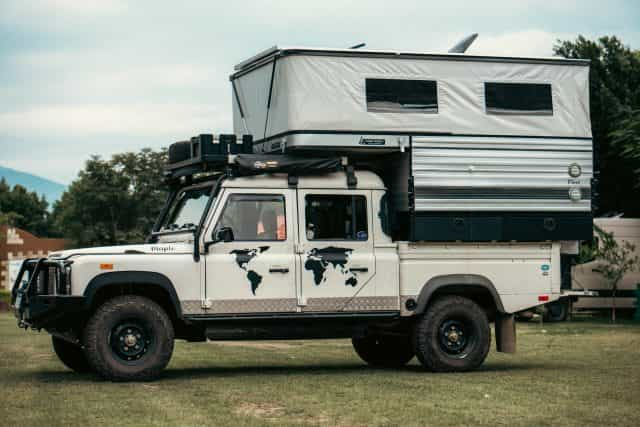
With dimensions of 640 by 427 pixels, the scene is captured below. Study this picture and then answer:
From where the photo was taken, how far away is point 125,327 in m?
12.8

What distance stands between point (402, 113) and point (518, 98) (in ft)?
5.58

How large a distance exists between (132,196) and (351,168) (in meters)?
72.2

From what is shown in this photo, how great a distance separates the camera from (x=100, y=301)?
12984mm

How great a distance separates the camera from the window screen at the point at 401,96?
14.1 metres

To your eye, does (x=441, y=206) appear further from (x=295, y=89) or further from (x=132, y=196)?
(x=132, y=196)

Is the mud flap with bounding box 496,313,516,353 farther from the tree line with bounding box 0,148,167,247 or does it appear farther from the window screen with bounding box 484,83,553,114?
the tree line with bounding box 0,148,167,247

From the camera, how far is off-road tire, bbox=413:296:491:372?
14.1m

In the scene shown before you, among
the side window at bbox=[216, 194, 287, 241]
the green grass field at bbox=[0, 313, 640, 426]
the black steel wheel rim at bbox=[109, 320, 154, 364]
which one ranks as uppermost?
the side window at bbox=[216, 194, 287, 241]

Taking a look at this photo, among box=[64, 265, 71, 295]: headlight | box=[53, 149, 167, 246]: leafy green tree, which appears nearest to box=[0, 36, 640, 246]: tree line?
box=[53, 149, 167, 246]: leafy green tree

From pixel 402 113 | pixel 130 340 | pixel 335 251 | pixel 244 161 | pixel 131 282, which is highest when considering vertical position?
pixel 402 113

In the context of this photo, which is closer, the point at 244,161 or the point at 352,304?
the point at 244,161

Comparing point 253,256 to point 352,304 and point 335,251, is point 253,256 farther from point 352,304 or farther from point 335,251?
point 352,304

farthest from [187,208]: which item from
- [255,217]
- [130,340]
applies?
[130,340]

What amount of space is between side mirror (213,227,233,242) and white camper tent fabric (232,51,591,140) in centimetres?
148
